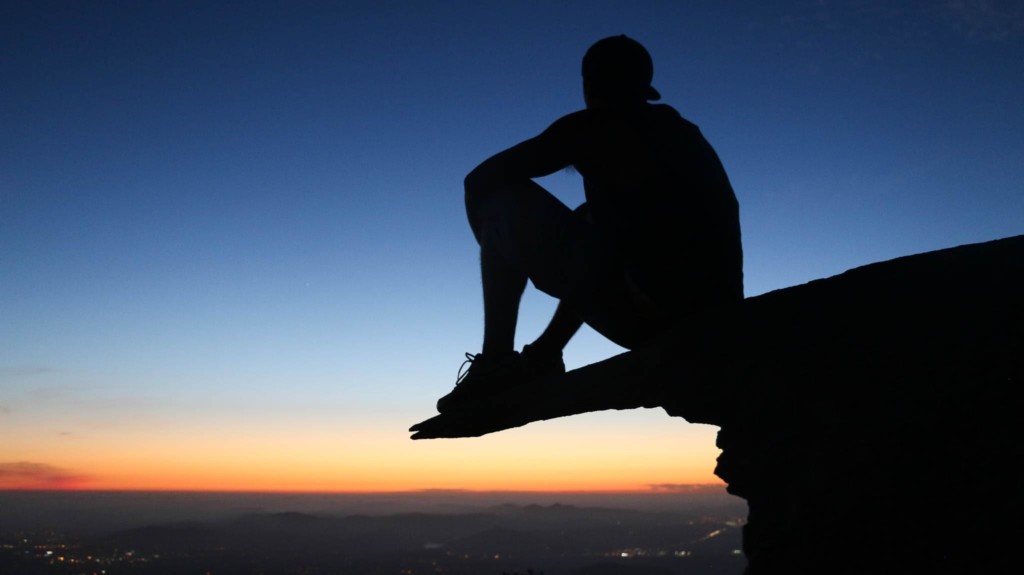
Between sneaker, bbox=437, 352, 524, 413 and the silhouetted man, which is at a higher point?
the silhouetted man

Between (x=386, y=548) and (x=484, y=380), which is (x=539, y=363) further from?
(x=386, y=548)

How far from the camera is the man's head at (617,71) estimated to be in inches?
127

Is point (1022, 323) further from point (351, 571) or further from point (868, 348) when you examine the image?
point (351, 571)

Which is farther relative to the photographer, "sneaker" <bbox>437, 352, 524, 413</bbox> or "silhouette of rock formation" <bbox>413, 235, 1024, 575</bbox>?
"sneaker" <bbox>437, 352, 524, 413</bbox>

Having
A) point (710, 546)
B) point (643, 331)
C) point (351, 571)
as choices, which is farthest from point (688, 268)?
point (710, 546)

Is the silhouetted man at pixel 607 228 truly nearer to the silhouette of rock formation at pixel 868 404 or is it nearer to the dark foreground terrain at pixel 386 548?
the silhouette of rock formation at pixel 868 404

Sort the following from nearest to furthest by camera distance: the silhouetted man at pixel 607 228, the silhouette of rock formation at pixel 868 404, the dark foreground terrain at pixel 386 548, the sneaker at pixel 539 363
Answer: the silhouette of rock formation at pixel 868 404, the silhouetted man at pixel 607 228, the sneaker at pixel 539 363, the dark foreground terrain at pixel 386 548

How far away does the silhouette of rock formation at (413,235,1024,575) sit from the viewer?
1.79m

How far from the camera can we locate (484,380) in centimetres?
334

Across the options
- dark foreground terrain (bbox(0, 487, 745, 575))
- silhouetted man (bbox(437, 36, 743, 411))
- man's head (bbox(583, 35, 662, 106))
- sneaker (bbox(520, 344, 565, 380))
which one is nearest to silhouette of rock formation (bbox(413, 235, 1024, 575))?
silhouetted man (bbox(437, 36, 743, 411))

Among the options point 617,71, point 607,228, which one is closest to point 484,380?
point 607,228

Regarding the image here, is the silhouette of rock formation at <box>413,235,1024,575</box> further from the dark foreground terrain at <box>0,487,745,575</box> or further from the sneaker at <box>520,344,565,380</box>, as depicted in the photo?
the dark foreground terrain at <box>0,487,745,575</box>

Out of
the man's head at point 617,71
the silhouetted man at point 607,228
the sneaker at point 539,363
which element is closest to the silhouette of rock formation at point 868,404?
the silhouetted man at point 607,228

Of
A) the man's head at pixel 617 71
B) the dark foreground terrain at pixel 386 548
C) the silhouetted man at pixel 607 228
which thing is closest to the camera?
the silhouetted man at pixel 607 228
